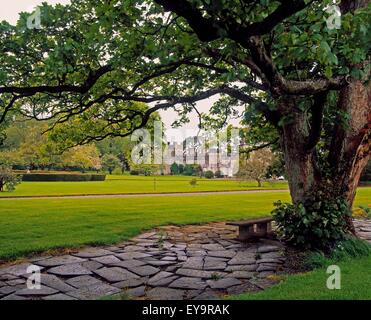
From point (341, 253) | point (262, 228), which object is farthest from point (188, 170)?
point (341, 253)

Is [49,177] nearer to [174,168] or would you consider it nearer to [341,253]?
[174,168]

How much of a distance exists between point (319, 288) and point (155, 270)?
293 cm

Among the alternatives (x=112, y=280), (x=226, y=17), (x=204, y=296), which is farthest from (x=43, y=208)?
(x=226, y=17)

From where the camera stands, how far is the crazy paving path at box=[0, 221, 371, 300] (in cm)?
559

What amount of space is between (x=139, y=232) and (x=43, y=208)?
637 centimetres

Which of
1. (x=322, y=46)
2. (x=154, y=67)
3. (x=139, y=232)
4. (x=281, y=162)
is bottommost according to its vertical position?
(x=139, y=232)

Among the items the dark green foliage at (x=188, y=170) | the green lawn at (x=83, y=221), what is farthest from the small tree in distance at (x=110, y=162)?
the green lawn at (x=83, y=221)

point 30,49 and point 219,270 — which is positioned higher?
point 30,49

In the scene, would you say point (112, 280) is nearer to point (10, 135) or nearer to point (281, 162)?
point (281, 162)

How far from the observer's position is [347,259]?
743cm

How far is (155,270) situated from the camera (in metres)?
6.87

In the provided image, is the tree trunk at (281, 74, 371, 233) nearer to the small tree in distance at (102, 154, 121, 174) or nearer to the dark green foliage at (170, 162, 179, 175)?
the small tree in distance at (102, 154, 121, 174)
